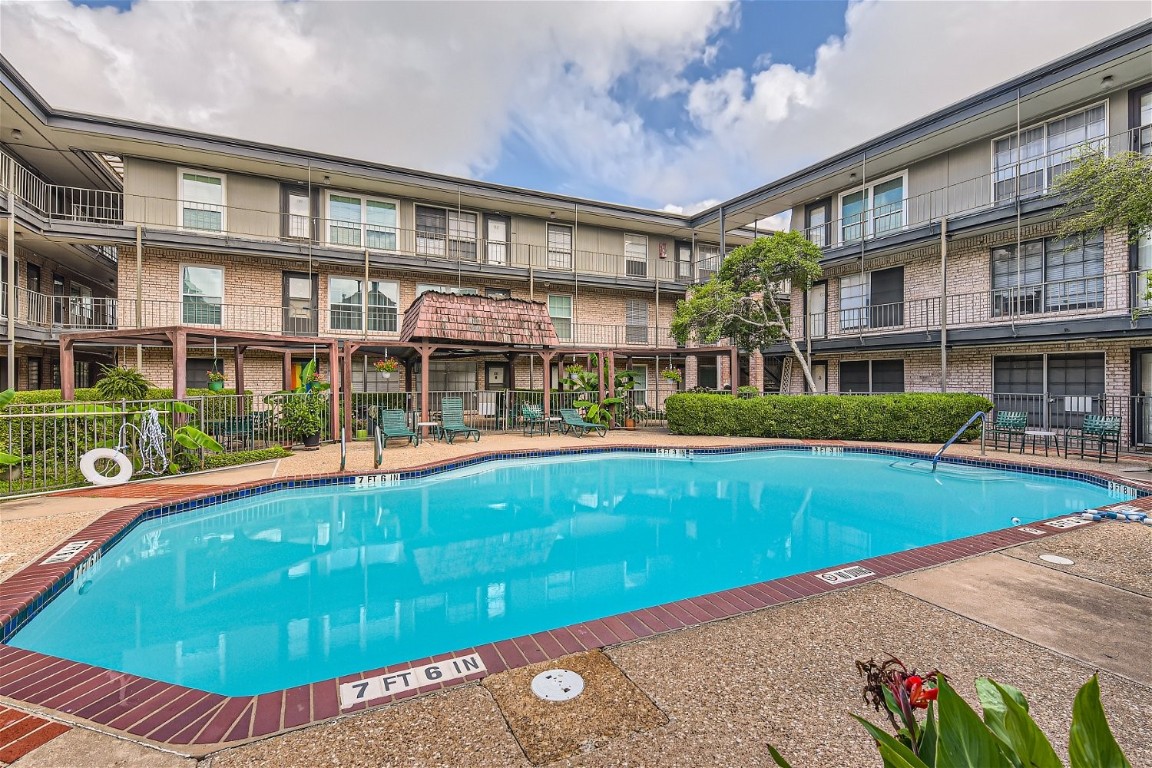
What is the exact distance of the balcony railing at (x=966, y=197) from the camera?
12.7 meters

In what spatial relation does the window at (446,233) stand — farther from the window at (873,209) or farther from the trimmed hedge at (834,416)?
the window at (873,209)

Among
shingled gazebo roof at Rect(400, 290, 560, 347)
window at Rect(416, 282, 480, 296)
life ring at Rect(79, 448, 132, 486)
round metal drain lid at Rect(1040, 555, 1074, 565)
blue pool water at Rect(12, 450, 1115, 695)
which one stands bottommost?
blue pool water at Rect(12, 450, 1115, 695)

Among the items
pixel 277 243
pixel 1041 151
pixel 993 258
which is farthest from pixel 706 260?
pixel 277 243

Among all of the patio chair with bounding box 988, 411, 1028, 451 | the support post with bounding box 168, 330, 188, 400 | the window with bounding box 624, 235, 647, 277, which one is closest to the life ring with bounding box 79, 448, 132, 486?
the support post with bounding box 168, 330, 188, 400

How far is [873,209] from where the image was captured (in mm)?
17344

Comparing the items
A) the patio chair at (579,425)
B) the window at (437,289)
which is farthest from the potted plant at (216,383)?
the patio chair at (579,425)

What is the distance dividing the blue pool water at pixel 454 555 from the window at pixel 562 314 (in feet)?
36.9

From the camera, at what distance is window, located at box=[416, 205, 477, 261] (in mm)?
18641

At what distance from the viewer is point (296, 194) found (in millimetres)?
16922

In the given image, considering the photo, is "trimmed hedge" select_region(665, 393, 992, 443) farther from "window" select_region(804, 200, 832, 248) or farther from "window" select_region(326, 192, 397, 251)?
"window" select_region(326, 192, 397, 251)

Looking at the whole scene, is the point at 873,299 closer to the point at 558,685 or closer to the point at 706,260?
the point at 706,260

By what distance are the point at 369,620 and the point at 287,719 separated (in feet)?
6.82

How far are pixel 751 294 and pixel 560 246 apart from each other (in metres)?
8.27

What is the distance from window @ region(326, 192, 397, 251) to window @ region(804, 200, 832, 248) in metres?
15.4
